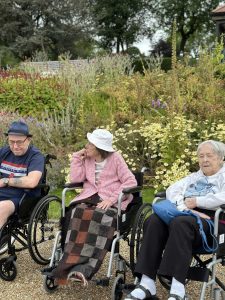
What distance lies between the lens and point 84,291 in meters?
3.81

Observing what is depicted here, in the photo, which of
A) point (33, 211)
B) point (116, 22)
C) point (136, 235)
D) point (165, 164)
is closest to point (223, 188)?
point (136, 235)

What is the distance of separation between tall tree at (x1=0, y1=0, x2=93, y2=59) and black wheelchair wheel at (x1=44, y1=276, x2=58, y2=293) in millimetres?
26041

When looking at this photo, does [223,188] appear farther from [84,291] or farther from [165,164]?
[165,164]

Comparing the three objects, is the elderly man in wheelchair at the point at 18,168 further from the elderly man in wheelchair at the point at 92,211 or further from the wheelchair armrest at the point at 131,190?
the wheelchair armrest at the point at 131,190

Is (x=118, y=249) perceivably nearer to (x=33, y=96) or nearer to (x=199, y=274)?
(x=199, y=274)

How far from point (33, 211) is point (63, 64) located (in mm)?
6847

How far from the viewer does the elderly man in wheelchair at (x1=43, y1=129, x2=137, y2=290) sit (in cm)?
351

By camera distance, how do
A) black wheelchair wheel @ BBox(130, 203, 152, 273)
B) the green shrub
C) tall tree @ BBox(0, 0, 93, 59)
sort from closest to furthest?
1. black wheelchair wheel @ BBox(130, 203, 152, 273)
2. the green shrub
3. tall tree @ BBox(0, 0, 93, 59)

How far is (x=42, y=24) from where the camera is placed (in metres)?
30.6

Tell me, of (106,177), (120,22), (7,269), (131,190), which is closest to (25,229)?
(7,269)

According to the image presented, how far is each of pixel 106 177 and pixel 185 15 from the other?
3553cm

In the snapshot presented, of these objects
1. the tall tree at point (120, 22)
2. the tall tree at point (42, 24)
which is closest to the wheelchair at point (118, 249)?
the tall tree at point (42, 24)

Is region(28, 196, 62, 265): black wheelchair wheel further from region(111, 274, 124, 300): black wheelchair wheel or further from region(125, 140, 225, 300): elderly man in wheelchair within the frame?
region(125, 140, 225, 300): elderly man in wheelchair

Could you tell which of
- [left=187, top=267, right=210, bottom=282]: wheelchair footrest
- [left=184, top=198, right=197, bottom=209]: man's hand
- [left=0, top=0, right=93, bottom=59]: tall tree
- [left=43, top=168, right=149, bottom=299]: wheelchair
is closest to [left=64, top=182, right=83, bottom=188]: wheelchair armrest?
[left=43, top=168, right=149, bottom=299]: wheelchair
